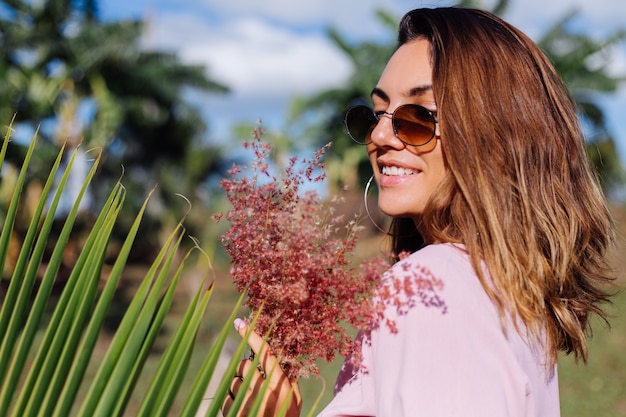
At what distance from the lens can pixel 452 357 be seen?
1.11 meters

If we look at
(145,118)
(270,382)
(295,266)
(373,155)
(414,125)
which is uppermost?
(414,125)

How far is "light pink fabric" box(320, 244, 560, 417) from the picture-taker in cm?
110

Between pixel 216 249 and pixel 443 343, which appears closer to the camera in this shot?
pixel 443 343

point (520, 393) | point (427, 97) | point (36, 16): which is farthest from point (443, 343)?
point (36, 16)

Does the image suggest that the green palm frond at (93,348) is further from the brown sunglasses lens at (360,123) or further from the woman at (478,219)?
the brown sunglasses lens at (360,123)

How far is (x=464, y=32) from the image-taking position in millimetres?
1406

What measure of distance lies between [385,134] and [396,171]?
7cm

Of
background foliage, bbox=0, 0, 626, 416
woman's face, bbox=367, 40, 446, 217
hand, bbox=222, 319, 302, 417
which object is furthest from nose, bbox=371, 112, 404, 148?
background foliage, bbox=0, 0, 626, 416

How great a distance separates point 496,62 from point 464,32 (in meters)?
0.09

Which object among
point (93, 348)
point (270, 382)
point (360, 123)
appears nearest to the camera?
point (93, 348)

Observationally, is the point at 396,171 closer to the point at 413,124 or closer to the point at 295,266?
the point at 413,124

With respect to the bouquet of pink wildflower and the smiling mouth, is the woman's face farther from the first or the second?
the bouquet of pink wildflower

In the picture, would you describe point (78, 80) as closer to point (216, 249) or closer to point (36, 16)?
point (36, 16)

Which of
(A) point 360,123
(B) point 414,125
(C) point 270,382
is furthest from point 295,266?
(A) point 360,123
